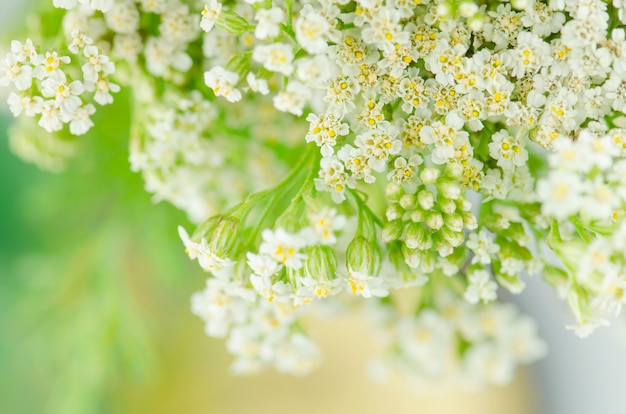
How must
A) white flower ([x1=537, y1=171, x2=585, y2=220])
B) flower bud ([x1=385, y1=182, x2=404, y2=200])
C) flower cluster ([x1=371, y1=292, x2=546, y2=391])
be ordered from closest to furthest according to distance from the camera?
white flower ([x1=537, y1=171, x2=585, y2=220])
flower bud ([x1=385, y1=182, x2=404, y2=200])
flower cluster ([x1=371, y1=292, x2=546, y2=391])

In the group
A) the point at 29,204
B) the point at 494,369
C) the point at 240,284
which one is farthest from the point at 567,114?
the point at 29,204

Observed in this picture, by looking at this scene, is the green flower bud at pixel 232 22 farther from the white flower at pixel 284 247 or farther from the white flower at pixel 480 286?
the white flower at pixel 480 286

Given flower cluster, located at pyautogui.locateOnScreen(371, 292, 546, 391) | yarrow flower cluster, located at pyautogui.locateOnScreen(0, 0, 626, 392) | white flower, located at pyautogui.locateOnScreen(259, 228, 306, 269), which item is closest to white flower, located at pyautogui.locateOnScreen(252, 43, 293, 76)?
yarrow flower cluster, located at pyautogui.locateOnScreen(0, 0, 626, 392)

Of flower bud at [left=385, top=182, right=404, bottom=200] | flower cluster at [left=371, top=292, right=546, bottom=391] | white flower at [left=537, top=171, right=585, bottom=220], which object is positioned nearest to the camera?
white flower at [left=537, top=171, right=585, bottom=220]

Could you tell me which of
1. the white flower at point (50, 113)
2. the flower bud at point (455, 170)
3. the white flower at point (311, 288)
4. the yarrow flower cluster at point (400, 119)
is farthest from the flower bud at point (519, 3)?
the white flower at point (50, 113)

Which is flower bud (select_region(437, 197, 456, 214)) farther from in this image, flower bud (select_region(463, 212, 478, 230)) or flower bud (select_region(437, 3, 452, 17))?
flower bud (select_region(437, 3, 452, 17))

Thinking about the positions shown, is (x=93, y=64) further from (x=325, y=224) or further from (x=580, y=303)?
(x=580, y=303)

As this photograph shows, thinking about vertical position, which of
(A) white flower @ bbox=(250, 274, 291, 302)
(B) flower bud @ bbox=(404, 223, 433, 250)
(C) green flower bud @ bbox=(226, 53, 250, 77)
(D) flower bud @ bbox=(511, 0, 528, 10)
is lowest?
(A) white flower @ bbox=(250, 274, 291, 302)
